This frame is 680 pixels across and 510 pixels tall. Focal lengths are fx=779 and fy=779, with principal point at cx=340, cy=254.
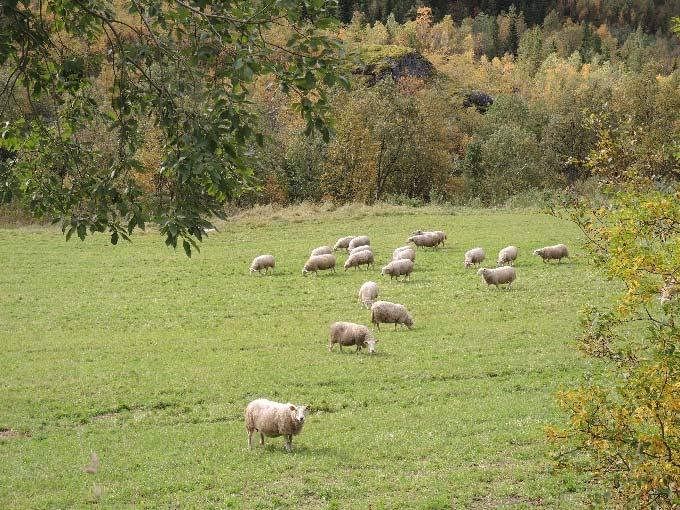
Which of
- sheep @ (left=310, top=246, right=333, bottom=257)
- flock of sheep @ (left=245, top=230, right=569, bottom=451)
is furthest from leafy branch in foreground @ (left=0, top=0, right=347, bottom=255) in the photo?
sheep @ (left=310, top=246, right=333, bottom=257)

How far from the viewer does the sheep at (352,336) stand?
2514cm

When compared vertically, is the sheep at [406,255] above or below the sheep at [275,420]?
below

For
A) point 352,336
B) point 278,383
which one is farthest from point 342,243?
point 278,383

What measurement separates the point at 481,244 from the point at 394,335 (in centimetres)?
1958

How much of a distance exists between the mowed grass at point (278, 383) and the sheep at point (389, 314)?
48 centimetres

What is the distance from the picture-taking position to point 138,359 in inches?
1010

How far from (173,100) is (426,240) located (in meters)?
37.3

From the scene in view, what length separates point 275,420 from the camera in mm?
16562

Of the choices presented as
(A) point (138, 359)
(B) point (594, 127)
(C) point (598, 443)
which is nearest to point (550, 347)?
(A) point (138, 359)

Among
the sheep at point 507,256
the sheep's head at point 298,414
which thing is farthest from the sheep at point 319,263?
the sheep's head at point 298,414

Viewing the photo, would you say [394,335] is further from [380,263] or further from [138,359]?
[380,263]

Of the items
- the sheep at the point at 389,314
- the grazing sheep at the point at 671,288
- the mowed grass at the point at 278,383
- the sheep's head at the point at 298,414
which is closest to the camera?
the grazing sheep at the point at 671,288

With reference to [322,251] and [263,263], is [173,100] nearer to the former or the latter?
[263,263]

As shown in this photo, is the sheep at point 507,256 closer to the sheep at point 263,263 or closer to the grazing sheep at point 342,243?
the grazing sheep at point 342,243
